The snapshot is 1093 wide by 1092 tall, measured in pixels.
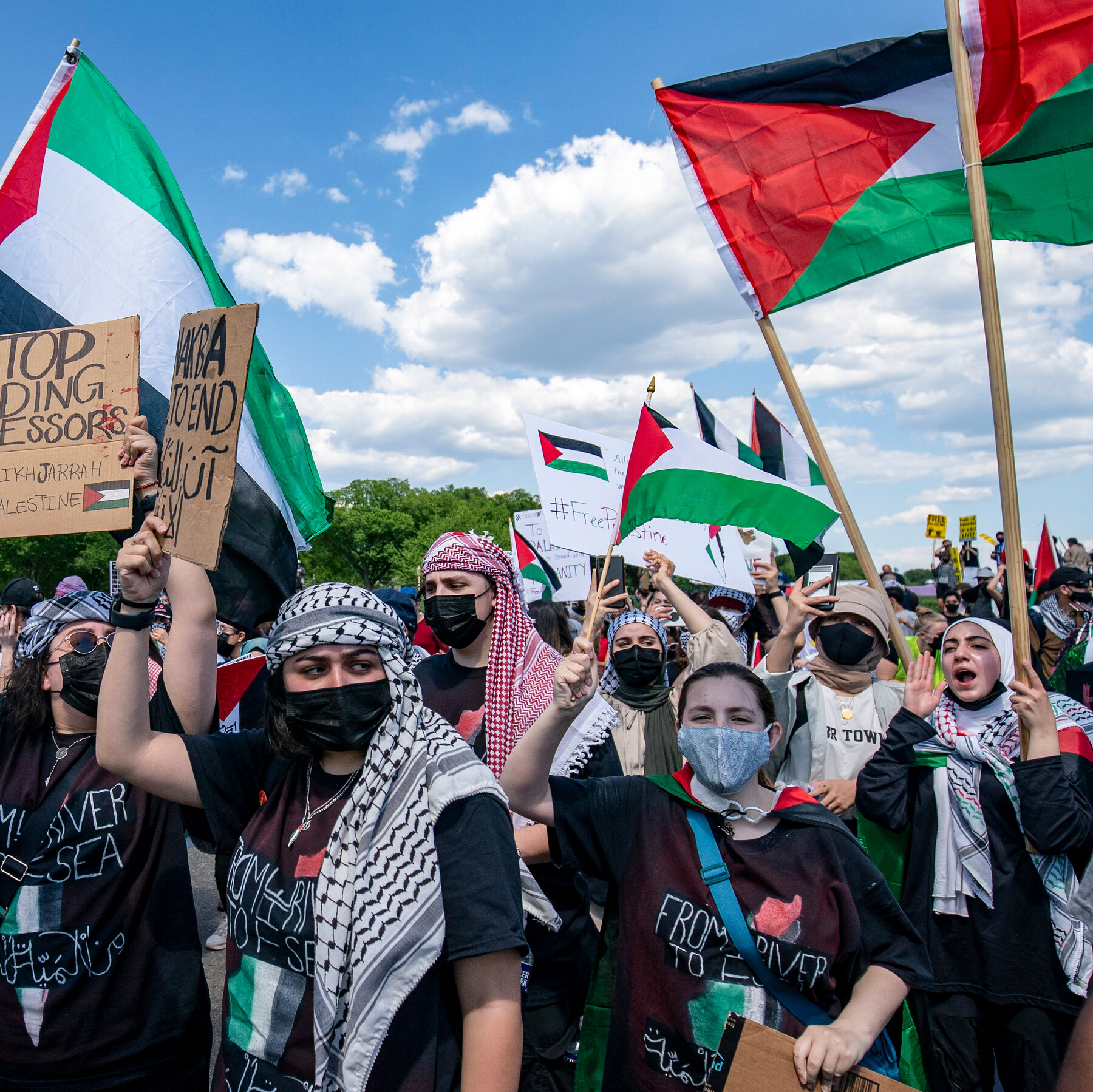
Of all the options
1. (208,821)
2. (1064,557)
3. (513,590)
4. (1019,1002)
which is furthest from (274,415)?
(1064,557)

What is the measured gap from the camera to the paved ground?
174 inches

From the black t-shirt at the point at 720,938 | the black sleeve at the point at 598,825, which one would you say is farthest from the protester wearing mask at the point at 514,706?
the black t-shirt at the point at 720,938

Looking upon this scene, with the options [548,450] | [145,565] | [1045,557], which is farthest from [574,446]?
[1045,557]

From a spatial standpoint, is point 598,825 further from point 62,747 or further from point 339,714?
point 62,747

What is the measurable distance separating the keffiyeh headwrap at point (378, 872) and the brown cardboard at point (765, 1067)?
2.23 ft

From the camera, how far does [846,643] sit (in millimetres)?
3938

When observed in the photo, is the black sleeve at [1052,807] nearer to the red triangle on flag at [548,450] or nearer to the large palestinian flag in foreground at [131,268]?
the large palestinian flag in foreground at [131,268]

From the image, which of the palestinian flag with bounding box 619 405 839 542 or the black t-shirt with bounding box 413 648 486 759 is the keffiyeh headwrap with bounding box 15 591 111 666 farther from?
the palestinian flag with bounding box 619 405 839 542

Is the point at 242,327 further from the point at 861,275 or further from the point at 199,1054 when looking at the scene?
the point at 861,275

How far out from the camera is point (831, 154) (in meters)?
3.52

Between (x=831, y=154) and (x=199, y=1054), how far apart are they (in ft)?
12.9

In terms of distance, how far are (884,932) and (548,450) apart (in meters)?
4.49

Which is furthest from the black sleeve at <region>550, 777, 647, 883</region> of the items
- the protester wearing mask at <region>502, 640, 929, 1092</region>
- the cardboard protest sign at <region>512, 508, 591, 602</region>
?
the cardboard protest sign at <region>512, 508, 591, 602</region>

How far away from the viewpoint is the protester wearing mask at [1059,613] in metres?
6.66
